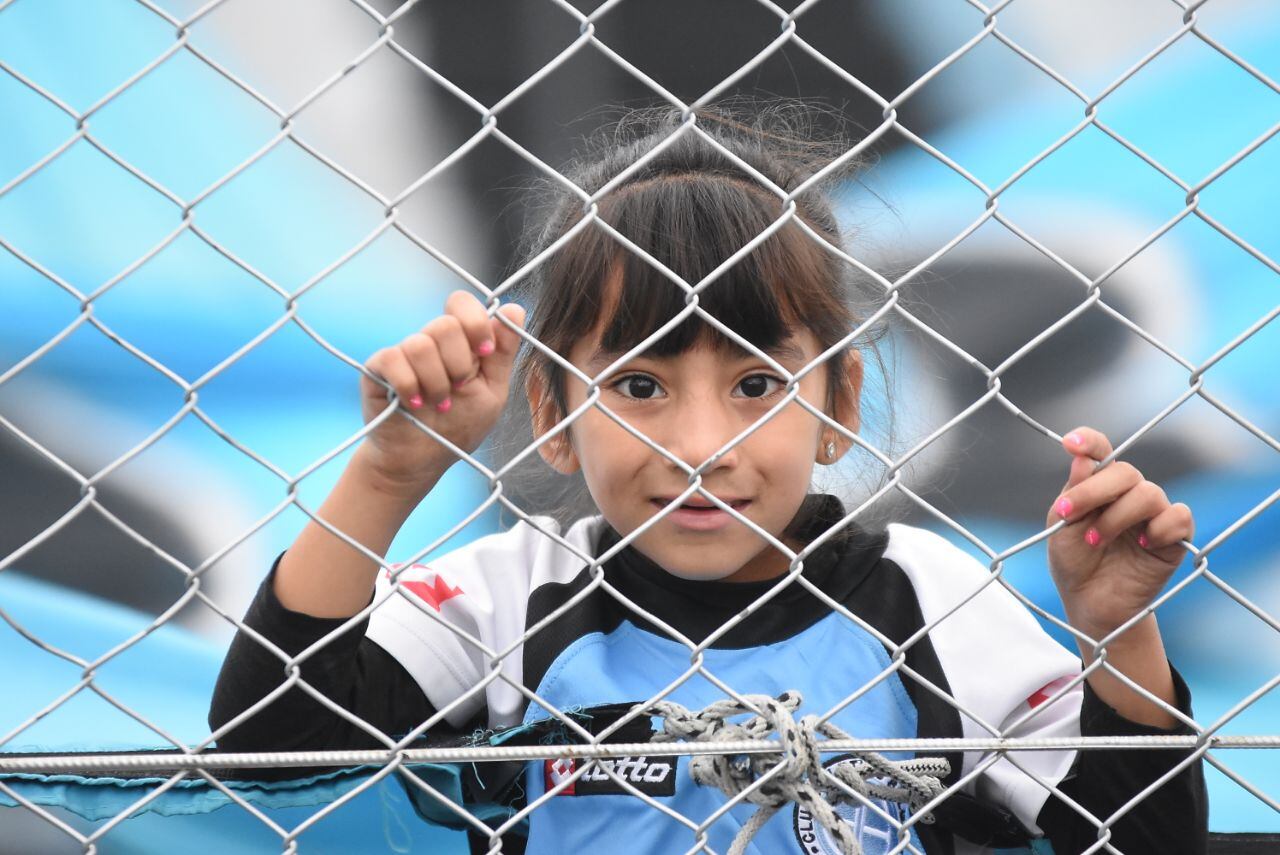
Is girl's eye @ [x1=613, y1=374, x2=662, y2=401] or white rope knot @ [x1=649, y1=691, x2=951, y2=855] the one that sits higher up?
girl's eye @ [x1=613, y1=374, x2=662, y2=401]

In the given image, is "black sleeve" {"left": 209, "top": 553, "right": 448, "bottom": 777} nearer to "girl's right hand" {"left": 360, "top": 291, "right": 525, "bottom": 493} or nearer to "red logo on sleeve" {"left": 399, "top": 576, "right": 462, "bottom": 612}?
"red logo on sleeve" {"left": 399, "top": 576, "right": 462, "bottom": 612}

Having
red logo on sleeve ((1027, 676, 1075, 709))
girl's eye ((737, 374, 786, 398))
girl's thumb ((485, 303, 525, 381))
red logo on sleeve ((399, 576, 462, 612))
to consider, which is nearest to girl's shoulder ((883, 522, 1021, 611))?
red logo on sleeve ((1027, 676, 1075, 709))

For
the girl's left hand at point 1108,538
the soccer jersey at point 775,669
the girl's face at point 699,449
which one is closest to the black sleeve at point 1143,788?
the soccer jersey at point 775,669

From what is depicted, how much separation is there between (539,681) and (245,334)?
37.5 inches

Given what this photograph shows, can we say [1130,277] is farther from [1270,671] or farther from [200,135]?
[200,135]

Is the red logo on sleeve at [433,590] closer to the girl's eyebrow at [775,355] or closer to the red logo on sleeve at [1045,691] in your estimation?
the girl's eyebrow at [775,355]

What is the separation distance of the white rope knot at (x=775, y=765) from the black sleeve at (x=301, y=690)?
1.34 ft

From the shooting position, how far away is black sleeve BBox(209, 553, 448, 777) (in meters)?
1.45

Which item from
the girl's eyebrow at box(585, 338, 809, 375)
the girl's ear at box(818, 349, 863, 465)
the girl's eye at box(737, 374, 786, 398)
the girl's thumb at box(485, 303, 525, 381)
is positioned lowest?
the girl's thumb at box(485, 303, 525, 381)

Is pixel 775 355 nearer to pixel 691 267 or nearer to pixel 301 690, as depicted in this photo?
pixel 691 267

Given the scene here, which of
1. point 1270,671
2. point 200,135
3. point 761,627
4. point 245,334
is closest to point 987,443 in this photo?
point 1270,671

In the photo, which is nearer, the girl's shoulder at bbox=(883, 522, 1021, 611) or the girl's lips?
the girl's lips

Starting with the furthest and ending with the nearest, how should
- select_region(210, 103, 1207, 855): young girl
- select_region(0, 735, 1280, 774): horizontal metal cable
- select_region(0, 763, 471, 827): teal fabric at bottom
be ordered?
select_region(210, 103, 1207, 855): young girl → select_region(0, 763, 471, 827): teal fabric at bottom → select_region(0, 735, 1280, 774): horizontal metal cable

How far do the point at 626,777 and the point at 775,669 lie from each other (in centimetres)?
24
